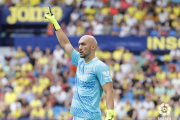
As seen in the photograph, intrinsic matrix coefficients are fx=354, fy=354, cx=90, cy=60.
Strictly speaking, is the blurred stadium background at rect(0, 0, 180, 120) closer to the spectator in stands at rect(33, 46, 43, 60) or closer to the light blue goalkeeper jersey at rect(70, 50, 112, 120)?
the spectator in stands at rect(33, 46, 43, 60)

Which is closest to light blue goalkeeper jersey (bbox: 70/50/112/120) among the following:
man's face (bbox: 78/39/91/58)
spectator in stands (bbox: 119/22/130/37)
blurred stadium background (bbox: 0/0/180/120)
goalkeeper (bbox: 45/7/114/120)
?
goalkeeper (bbox: 45/7/114/120)

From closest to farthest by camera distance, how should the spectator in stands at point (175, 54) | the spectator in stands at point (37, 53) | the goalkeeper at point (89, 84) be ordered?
the goalkeeper at point (89, 84)
the spectator in stands at point (175, 54)
the spectator in stands at point (37, 53)

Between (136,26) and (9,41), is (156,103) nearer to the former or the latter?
(136,26)

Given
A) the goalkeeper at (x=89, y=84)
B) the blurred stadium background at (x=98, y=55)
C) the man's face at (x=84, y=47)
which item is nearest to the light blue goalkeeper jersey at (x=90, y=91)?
the goalkeeper at (x=89, y=84)

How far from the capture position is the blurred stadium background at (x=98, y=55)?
12.4 m

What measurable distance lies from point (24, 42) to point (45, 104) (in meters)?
3.81

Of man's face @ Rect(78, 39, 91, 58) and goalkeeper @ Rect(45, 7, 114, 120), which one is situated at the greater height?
man's face @ Rect(78, 39, 91, 58)

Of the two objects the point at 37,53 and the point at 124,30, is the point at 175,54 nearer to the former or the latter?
the point at 124,30

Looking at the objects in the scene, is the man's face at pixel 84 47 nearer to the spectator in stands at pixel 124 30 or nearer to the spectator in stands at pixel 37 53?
the spectator in stands at pixel 124 30

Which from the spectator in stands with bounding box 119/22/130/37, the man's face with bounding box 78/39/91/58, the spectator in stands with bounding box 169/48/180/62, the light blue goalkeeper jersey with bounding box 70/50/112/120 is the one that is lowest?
the light blue goalkeeper jersey with bounding box 70/50/112/120

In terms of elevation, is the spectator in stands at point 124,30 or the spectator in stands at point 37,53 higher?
the spectator in stands at point 124,30

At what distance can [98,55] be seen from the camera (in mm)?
14391

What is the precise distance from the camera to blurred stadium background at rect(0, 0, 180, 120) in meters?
12.4

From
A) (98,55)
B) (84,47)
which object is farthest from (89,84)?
(98,55)
